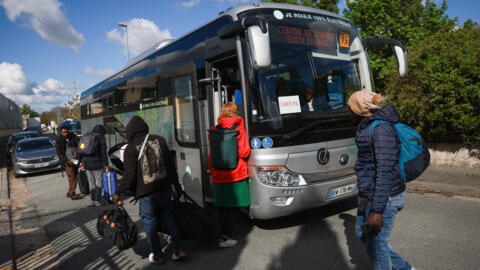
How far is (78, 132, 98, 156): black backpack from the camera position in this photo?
6781 millimetres

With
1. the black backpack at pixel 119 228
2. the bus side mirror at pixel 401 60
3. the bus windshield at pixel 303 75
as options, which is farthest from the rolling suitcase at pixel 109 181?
the bus side mirror at pixel 401 60

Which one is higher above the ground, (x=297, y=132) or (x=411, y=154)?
(x=297, y=132)

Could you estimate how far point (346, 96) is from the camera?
4.99m

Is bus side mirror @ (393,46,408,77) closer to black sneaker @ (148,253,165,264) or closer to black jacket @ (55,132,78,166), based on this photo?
black sneaker @ (148,253,165,264)

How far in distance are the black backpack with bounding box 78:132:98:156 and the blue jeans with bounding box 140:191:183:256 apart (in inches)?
134

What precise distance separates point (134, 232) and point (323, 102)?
3034 mm

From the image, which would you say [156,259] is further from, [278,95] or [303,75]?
[303,75]

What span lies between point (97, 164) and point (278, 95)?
4520 millimetres

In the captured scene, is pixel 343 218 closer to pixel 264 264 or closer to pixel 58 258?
pixel 264 264

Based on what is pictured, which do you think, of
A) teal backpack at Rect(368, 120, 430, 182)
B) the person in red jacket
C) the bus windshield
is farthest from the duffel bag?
teal backpack at Rect(368, 120, 430, 182)

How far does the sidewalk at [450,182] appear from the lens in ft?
21.6

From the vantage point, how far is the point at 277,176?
4297 mm

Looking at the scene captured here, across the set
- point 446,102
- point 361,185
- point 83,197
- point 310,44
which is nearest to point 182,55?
point 310,44

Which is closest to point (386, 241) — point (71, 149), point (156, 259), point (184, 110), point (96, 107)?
point (156, 259)
